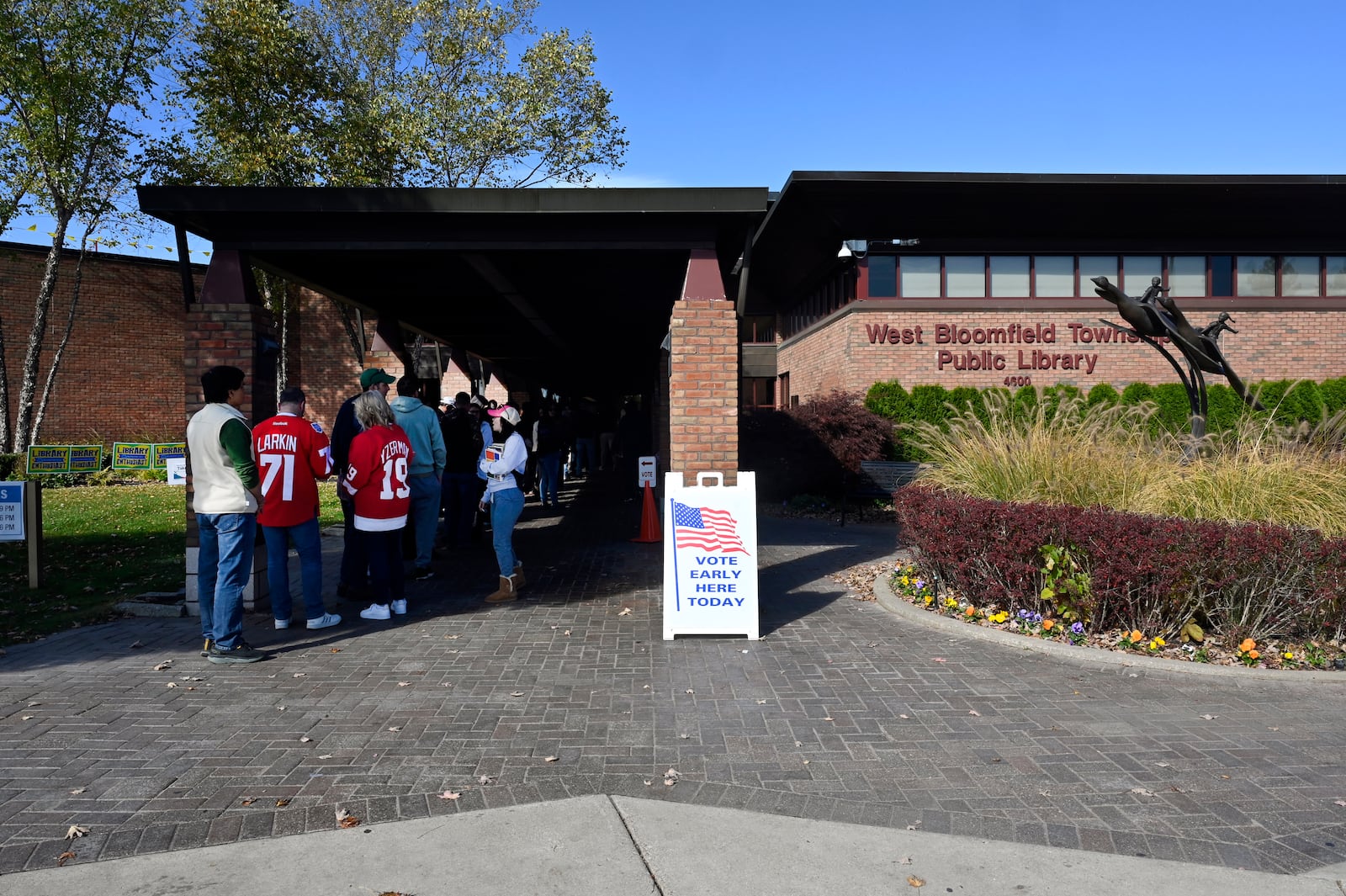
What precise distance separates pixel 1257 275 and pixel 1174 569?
16.3m

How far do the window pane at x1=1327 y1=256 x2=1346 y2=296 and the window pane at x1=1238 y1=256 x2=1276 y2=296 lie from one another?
4.03ft

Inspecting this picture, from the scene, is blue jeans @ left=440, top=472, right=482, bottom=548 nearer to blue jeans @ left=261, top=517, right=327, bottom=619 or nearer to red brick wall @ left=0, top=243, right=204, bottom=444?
blue jeans @ left=261, top=517, right=327, bottom=619

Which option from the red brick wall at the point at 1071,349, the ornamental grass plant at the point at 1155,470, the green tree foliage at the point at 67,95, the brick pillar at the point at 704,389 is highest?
the green tree foliage at the point at 67,95

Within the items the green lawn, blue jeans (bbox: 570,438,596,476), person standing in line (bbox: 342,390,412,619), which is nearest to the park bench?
blue jeans (bbox: 570,438,596,476)

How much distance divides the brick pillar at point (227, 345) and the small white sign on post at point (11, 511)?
2.04 meters

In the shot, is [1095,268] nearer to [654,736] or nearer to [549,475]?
[549,475]

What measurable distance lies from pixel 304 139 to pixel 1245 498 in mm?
21400

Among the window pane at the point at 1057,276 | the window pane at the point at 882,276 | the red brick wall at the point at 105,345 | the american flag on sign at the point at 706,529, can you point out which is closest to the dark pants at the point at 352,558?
the american flag on sign at the point at 706,529

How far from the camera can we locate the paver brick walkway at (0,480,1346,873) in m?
3.70

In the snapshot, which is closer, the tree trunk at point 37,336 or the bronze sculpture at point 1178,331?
the bronze sculpture at point 1178,331

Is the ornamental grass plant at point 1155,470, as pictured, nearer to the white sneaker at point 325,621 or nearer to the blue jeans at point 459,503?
the white sneaker at point 325,621

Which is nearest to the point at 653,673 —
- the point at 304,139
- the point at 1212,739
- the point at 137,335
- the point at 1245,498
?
the point at 1212,739

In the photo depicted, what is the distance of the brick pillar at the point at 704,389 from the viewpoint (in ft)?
25.7

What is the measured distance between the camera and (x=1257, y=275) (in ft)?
62.3
